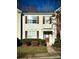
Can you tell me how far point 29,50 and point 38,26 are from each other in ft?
2.06

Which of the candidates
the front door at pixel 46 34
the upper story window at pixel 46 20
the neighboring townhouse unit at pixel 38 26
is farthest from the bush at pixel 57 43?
the upper story window at pixel 46 20

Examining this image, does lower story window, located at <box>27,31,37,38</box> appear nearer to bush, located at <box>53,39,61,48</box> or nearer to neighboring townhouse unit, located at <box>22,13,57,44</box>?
neighboring townhouse unit, located at <box>22,13,57,44</box>

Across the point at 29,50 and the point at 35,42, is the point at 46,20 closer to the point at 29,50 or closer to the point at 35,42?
the point at 35,42

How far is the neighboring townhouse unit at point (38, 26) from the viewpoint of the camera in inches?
179

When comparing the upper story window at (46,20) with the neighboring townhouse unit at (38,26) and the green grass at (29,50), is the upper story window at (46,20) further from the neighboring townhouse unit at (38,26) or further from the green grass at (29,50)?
the green grass at (29,50)

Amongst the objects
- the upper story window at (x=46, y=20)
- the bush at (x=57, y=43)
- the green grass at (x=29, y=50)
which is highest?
the upper story window at (x=46, y=20)

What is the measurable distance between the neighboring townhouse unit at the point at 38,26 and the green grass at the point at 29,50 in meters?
0.25

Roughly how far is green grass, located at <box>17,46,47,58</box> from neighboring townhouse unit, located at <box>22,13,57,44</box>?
A: 245mm

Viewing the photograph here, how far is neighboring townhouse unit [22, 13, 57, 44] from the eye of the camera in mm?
4539

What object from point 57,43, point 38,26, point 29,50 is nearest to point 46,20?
point 38,26

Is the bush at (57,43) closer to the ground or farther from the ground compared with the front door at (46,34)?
closer to the ground

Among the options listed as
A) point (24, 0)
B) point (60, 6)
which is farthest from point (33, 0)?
point (60, 6)
